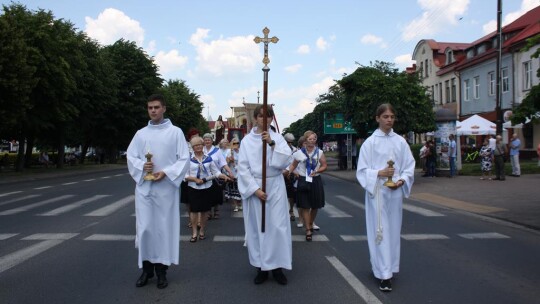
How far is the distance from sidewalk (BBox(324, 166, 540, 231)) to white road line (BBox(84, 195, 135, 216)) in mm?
8323

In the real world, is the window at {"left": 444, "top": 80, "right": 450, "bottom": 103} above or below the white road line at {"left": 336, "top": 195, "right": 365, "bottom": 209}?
above

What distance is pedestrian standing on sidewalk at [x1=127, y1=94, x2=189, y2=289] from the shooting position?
564cm

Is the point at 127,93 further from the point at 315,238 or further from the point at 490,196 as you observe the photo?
the point at 315,238

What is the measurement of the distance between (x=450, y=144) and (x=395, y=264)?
18.2 metres

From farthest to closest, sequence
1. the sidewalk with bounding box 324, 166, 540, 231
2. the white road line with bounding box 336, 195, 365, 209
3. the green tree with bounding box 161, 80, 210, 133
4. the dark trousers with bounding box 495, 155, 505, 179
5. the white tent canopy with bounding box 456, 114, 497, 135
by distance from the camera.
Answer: the green tree with bounding box 161, 80, 210, 133 < the white tent canopy with bounding box 456, 114, 497, 135 < the dark trousers with bounding box 495, 155, 505, 179 < the white road line with bounding box 336, 195, 365, 209 < the sidewalk with bounding box 324, 166, 540, 231

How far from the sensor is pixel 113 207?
1313 cm

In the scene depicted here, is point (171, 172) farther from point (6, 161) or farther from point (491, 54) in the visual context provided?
point (6, 161)

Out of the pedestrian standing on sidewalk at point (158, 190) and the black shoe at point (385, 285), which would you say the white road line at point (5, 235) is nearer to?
the pedestrian standing on sidewalk at point (158, 190)

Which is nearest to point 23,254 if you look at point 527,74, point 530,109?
point 530,109

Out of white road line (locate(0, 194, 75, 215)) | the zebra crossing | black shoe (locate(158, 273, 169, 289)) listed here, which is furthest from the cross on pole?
white road line (locate(0, 194, 75, 215))

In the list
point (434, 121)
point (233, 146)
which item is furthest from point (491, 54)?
point (233, 146)

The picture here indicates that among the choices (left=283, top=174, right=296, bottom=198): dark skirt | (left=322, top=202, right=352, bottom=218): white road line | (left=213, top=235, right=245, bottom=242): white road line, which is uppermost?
(left=283, top=174, right=296, bottom=198): dark skirt

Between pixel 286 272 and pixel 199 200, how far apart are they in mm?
2968

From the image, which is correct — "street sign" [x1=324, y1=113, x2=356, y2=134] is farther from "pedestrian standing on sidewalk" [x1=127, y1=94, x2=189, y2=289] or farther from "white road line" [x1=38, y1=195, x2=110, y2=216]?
"pedestrian standing on sidewalk" [x1=127, y1=94, x2=189, y2=289]
